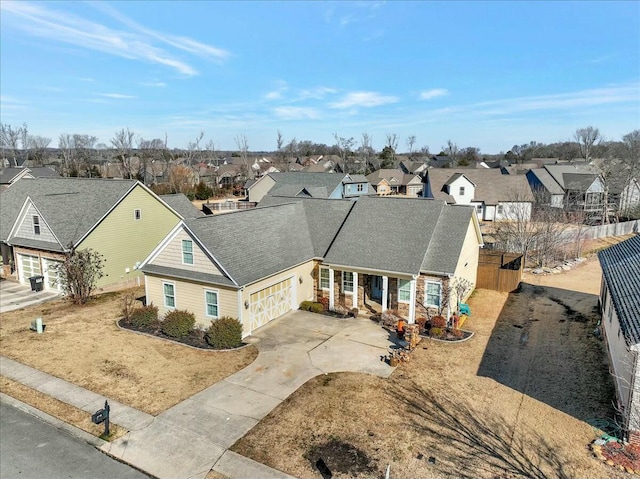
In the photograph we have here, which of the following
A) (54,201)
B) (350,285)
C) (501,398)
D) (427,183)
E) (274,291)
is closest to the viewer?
(501,398)

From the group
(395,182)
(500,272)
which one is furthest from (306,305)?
(395,182)

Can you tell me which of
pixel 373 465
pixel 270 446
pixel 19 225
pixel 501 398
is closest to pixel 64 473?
pixel 270 446

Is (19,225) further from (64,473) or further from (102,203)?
(64,473)

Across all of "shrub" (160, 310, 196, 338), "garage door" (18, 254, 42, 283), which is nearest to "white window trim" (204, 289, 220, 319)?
"shrub" (160, 310, 196, 338)

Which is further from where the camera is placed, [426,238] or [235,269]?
[426,238]

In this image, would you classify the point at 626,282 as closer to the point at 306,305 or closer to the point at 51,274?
the point at 306,305

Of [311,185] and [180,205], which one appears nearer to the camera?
[180,205]

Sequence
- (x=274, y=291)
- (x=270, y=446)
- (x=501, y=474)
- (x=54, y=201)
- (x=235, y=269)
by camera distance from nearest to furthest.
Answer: (x=501, y=474) → (x=270, y=446) → (x=235, y=269) → (x=274, y=291) → (x=54, y=201)
